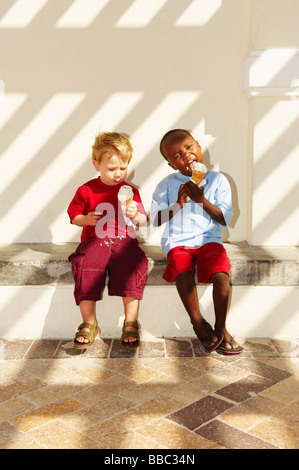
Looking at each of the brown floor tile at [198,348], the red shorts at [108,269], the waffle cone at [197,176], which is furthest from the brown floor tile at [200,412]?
the waffle cone at [197,176]

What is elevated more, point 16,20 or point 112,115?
point 16,20

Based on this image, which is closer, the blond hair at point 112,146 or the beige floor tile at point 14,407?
the beige floor tile at point 14,407

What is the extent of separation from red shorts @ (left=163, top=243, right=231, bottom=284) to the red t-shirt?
34cm

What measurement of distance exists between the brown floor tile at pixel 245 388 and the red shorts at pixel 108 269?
2.60 ft

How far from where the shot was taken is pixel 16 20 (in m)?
3.50

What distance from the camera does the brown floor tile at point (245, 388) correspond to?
2.33 metres

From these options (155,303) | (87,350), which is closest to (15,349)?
(87,350)

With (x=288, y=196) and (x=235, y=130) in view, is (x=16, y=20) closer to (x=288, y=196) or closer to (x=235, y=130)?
(x=235, y=130)

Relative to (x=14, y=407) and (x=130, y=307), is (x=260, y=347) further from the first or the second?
(x=14, y=407)

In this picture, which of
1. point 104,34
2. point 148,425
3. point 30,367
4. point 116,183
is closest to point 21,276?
point 30,367

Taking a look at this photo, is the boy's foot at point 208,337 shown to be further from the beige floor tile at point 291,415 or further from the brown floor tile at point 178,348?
the beige floor tile at point 291,415

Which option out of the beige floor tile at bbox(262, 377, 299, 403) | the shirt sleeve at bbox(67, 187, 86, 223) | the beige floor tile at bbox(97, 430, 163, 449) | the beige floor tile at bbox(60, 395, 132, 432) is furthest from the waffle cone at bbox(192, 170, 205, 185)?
the beige floor tile at bbox(97, 430, 163, 449)

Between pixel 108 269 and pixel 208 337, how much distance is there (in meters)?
0.75
